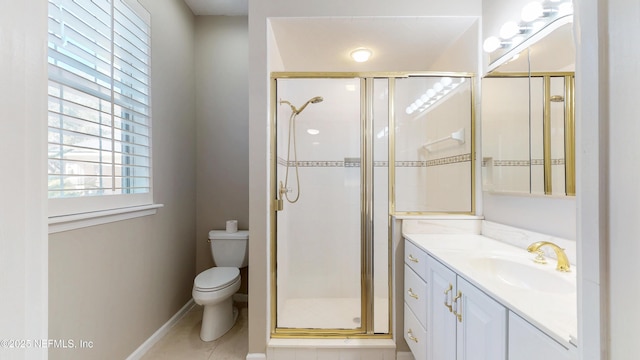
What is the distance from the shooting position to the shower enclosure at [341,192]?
195 cm

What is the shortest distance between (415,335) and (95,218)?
6.21 ft

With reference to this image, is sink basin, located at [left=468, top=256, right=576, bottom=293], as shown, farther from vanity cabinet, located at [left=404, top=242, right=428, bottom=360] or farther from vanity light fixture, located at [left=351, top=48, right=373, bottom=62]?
vanity light fixture, located at [left=351, top=48, right=373, bottom=62]

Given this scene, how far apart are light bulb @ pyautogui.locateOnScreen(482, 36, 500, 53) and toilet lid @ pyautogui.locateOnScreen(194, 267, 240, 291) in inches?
93.8

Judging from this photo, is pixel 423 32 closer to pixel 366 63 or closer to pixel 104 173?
pixel 366 63

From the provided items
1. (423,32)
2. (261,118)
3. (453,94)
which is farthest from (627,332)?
(423,32)

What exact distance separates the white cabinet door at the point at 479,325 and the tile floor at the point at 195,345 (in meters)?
1.45

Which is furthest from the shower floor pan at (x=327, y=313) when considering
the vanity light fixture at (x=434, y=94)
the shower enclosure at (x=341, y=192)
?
the vanity light fixture at (x=434, y=94)

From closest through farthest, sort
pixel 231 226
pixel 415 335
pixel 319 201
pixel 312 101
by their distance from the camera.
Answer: pixel 415 335 → pixel 312 101 → pixel 319 201 → pixel 231 226

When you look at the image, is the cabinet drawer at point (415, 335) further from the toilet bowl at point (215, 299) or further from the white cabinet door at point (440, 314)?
the toilet bowl at point (215, 299)

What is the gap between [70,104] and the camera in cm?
137

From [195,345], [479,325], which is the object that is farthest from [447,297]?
[195,345]

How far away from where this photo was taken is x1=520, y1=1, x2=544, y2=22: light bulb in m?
1.35

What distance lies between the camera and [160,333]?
1.99 m

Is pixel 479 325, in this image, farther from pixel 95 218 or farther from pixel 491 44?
pixel 95 218
